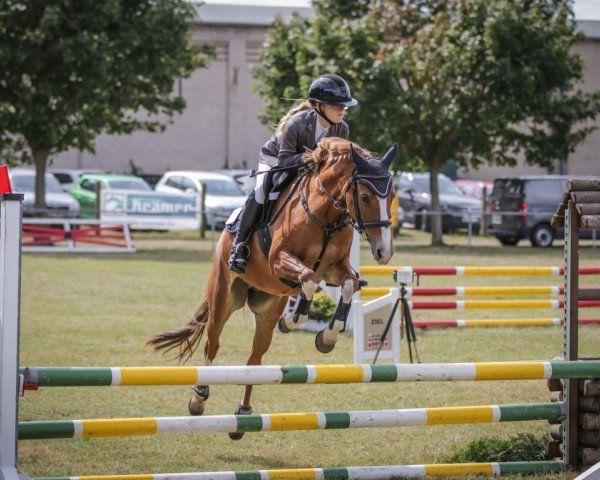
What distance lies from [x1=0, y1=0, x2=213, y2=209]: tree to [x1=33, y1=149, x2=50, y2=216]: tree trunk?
26mm

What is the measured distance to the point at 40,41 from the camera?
25.2 m

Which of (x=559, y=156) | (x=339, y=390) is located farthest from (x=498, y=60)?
(x=339, y=390)

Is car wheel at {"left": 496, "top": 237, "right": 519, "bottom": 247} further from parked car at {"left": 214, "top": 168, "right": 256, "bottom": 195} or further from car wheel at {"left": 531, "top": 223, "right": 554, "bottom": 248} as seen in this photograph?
parked car at {"left": 214, "top": 168, "right": 256, "bottom": 195}

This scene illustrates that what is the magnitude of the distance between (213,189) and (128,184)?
9.15ft

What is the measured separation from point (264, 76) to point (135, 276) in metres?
13.4

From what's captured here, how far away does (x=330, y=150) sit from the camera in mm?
7012

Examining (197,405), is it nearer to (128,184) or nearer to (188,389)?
(188,389)

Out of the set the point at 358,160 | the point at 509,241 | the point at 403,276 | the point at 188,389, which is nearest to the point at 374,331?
the point at 403,276

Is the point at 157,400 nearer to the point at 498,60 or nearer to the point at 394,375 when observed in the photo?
the point at 394,375

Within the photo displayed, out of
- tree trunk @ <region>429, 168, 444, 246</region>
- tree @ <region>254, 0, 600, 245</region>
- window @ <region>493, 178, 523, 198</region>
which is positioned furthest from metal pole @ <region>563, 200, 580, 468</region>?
window @ <region>493, 178, 523, 198</region>

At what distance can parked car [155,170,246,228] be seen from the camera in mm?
28875

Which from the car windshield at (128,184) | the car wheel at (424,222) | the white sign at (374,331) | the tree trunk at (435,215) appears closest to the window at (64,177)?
the car windshield at (128,184)

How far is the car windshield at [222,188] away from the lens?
98.9 feet

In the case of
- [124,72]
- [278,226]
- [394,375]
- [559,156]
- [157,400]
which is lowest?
[157,400]
